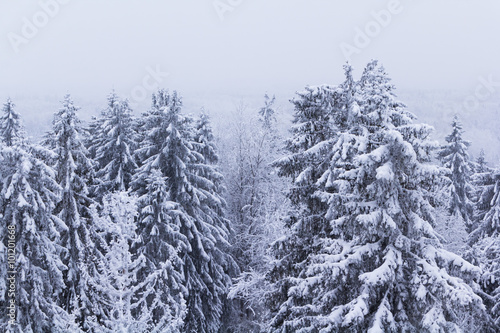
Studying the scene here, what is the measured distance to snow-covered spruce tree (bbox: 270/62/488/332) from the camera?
10.4 meters

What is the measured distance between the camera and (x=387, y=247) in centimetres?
1106

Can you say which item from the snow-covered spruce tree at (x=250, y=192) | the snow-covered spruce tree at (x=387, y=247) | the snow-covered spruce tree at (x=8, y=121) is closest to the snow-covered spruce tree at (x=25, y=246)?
the snow-covered spruce tree at (x=8, y=121)

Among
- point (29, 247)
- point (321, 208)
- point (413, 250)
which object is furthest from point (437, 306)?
point (29, 247)

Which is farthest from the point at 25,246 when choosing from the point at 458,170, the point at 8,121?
the point at 458,170

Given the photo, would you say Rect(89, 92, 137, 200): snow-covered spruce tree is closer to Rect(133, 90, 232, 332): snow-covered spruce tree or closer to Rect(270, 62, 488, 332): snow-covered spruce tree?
Rect(133, 90, 232, 332): snow-covered spruce tree

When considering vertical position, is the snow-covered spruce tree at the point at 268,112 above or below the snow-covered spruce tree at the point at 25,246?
above

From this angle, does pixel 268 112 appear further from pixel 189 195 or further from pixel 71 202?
pixel 71 202

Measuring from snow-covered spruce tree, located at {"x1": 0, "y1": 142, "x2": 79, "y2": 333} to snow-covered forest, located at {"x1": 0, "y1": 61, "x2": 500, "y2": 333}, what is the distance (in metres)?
0.05

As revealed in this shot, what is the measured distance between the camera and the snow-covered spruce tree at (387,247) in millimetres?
10406

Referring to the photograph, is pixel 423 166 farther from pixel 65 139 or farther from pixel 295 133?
pixel 65 139

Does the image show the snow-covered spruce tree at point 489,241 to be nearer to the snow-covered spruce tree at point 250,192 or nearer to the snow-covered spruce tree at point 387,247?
the snow-covered spruce tree at point 387,247

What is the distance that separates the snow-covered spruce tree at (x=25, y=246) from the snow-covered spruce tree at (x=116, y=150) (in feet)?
21.9

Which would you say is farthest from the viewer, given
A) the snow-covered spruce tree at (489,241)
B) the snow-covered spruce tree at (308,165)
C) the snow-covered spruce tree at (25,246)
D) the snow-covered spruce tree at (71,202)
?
the snow-covered spruce tree at (71,202)

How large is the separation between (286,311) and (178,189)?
10.8 m
